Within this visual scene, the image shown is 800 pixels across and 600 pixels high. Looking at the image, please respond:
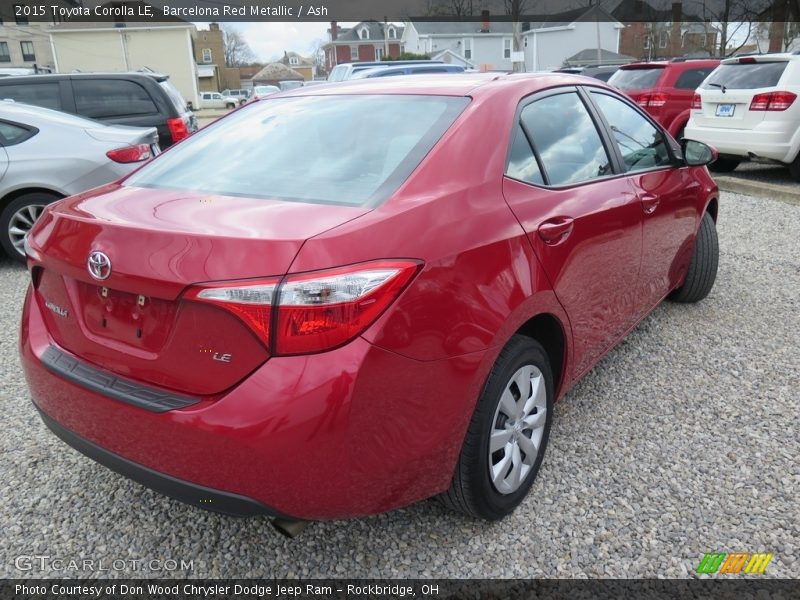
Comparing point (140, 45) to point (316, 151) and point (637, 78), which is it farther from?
point (316, 151)

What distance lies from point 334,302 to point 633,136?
2481 millimetres

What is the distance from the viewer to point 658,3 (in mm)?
53094

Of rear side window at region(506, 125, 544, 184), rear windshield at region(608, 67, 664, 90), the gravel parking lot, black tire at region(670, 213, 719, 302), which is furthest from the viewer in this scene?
rear windshield at region(608, 67, 664, 90)

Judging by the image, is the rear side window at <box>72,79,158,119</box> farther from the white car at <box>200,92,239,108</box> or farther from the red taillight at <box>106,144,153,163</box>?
the white car at <box>200,92,239,108</box>

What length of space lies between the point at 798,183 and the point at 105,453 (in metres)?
10.2

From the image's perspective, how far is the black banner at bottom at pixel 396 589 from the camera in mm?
2096

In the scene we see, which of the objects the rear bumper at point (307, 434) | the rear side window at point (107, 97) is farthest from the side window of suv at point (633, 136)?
the rear side window at point (107, 97)

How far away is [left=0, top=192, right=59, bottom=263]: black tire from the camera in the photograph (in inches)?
229

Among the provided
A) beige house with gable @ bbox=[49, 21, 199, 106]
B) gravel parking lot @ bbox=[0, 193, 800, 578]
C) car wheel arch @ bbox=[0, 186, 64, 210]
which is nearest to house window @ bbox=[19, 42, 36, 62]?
beige house with gable @ bbox=[49, 21, 199, 106]

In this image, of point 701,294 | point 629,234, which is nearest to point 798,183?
point 701,294

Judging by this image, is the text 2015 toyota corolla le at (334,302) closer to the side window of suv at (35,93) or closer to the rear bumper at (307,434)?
the rear bumper at (307,434)

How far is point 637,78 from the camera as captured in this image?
1196cm

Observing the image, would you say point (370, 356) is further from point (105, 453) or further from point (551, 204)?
point (551, 204)

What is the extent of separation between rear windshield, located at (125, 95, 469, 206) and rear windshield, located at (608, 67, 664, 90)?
10.7 m
